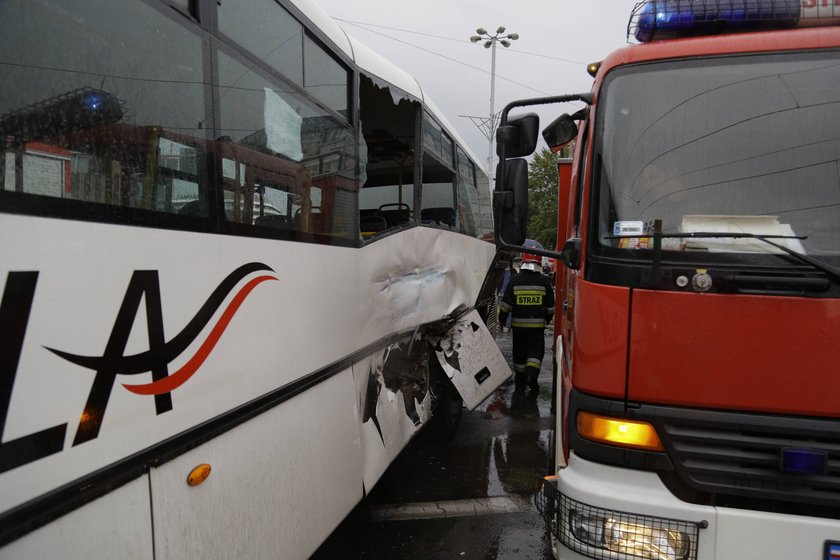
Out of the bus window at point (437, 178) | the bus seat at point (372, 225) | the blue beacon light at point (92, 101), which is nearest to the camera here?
the blue beacon light at point (92, 101)

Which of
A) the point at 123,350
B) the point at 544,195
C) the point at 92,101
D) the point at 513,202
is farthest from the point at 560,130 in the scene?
the point at 544,195

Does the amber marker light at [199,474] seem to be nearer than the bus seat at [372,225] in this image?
Result: Yes

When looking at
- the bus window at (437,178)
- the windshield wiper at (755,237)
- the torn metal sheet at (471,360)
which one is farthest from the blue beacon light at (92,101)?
the torn metal sheet at (471,360)

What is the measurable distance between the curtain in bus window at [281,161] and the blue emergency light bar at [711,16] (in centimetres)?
169

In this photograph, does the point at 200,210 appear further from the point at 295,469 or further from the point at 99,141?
the point at 295,469

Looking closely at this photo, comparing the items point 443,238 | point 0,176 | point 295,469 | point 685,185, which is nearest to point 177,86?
point 0,176

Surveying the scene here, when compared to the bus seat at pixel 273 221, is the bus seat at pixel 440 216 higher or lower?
higher

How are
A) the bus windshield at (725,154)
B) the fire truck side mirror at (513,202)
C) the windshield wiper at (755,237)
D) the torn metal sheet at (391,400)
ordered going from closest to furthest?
1. the windshield wiper at (755,237)
2. the bus windshield at (725,154)
3. the fire truck side mirror at (513,202)
4. the torn metal sheet at (391,400)

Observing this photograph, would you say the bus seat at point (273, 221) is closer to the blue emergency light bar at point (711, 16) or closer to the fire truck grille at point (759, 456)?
the fire truck grille at point (759, 456)

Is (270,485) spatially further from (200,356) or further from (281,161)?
(281,161)

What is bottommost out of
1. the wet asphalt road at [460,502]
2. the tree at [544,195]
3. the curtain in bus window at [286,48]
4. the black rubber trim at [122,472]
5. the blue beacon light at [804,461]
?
the wet asphalt road at [460,502]

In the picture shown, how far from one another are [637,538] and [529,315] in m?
4.79

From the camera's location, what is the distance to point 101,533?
4.71 ft

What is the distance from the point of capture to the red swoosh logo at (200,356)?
62.7 inches
